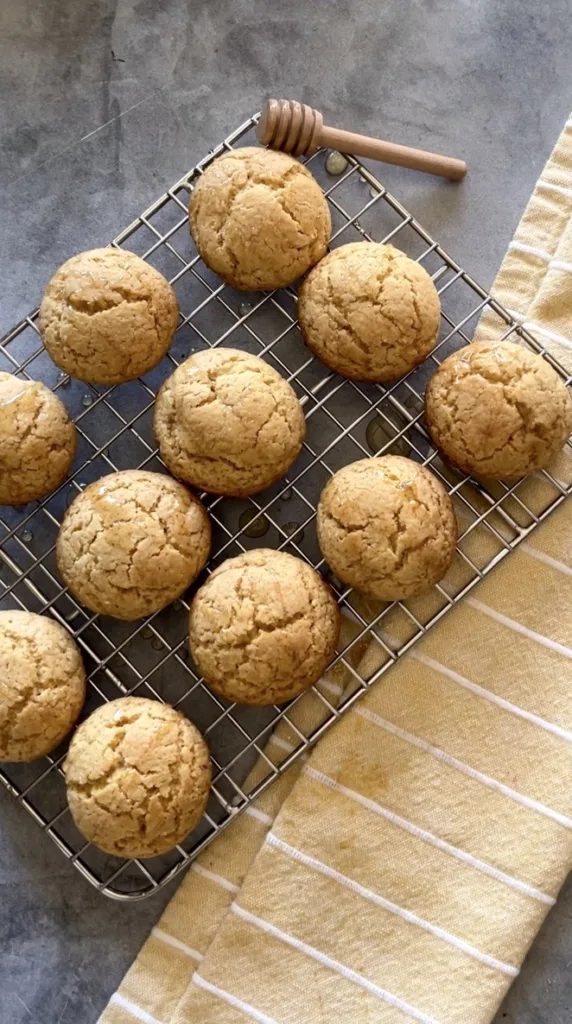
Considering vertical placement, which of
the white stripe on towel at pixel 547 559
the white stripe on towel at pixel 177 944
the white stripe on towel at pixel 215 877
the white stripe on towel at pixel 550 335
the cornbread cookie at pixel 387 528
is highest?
the white stripe on towel at pixel 550 335

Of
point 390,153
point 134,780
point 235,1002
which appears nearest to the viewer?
point 134,780

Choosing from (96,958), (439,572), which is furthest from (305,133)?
(96,958)

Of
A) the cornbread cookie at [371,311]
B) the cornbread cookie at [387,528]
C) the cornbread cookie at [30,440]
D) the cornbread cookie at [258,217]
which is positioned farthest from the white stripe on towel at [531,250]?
the cornbread cookie at [30,440]

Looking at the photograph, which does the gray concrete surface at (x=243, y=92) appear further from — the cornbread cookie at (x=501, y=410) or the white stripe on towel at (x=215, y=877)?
the white stripe on towel at (x=215, y=877)

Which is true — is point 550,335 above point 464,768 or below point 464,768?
above

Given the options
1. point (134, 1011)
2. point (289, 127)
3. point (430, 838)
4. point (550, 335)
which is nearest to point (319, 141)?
point (289, 127)

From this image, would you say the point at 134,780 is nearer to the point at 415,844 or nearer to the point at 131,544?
the point at 131,544
